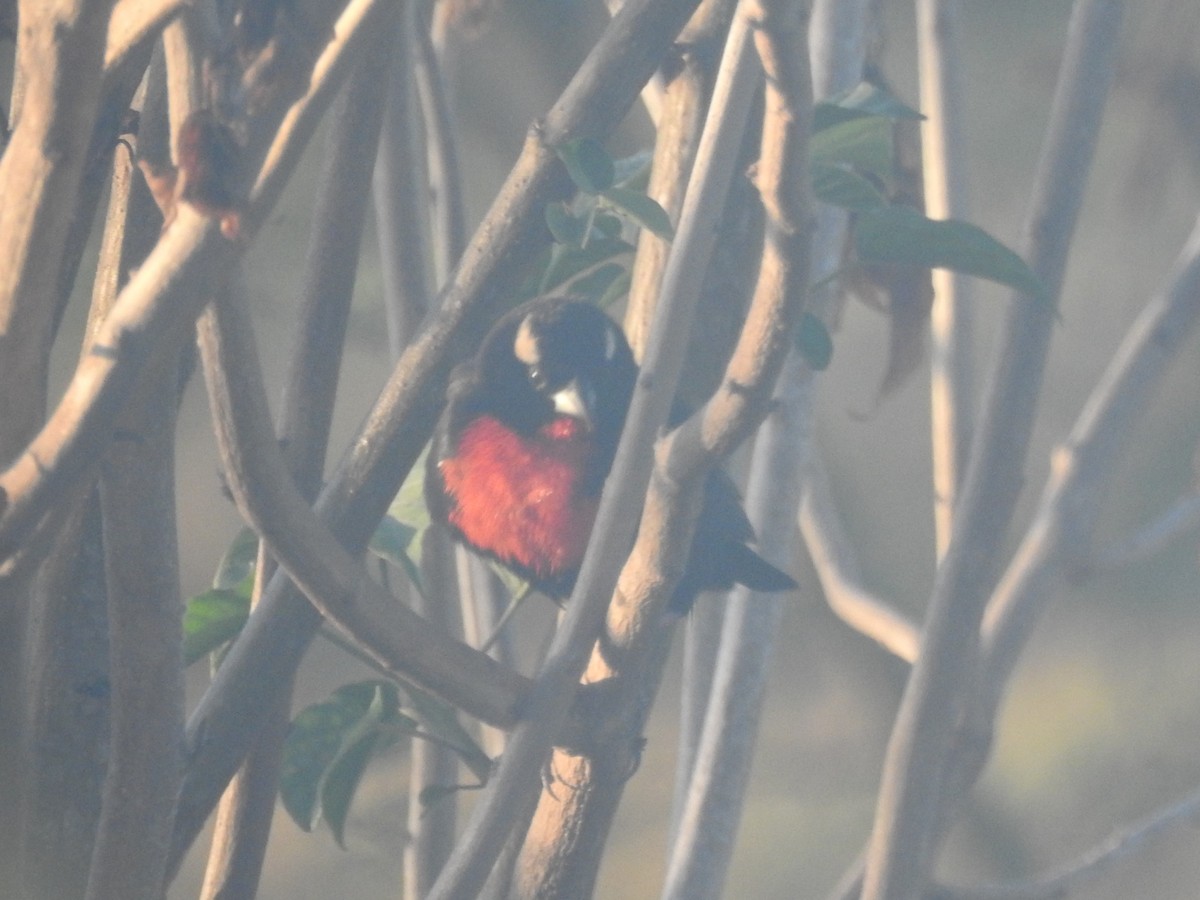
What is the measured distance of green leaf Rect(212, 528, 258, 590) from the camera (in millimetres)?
1293

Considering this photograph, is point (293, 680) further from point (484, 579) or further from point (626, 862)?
point (626, 862)

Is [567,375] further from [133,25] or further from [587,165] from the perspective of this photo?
[133,25]

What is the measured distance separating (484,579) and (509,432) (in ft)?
0.59

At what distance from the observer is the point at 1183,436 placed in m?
2.37

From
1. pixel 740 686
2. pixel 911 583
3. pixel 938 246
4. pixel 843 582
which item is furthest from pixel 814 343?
pixel 911 583

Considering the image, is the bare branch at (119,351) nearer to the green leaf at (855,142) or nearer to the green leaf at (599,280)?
the green leaf at (855,142)

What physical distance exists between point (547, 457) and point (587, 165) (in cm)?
62

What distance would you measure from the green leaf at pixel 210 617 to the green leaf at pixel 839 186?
62 cm

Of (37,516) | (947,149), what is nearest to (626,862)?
(947,149)

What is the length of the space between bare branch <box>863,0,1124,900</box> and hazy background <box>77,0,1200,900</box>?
1.10 meters

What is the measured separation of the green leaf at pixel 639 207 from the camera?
2.97 ft

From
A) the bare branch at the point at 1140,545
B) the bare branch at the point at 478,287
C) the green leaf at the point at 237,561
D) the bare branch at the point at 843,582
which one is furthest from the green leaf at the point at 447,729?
the bare branch at the point at 1140,545

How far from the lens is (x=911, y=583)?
244 centimetres

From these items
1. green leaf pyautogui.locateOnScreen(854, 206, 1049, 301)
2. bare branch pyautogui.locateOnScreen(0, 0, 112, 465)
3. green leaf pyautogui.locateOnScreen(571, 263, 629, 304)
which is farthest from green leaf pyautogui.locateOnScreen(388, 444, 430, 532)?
bare branch pyautogui.locateOnScreen(0, 0, 112, 465)
